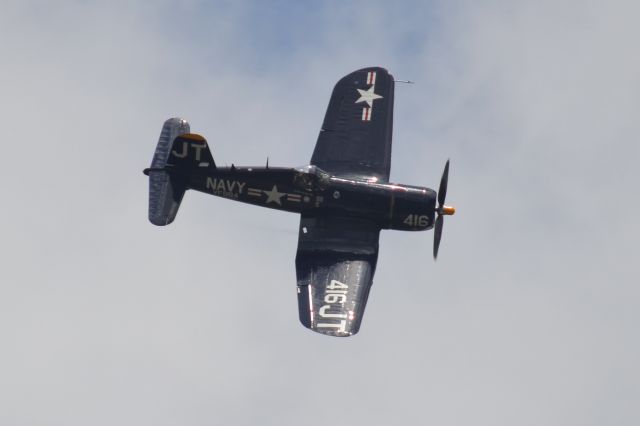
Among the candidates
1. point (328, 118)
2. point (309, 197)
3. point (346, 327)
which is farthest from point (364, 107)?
point (346, 327)

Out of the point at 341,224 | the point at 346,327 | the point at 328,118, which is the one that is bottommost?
the point at 346,327

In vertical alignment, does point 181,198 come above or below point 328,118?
below

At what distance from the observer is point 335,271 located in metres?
41.8

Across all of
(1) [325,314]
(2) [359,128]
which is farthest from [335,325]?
(2) [359,128]

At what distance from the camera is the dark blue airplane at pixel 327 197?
41781mm

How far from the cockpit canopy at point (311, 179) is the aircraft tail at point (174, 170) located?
2657 mm

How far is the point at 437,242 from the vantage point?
42375 mm

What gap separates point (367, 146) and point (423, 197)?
8.93 ft

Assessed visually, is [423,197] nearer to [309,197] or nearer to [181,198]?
[309,197]

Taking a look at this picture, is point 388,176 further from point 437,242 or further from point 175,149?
point 175,149

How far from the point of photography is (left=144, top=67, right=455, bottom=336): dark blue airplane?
41.8m

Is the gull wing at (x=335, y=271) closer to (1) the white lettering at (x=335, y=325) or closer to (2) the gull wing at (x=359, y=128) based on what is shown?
(1) the white lettering at (x=335, y=325)

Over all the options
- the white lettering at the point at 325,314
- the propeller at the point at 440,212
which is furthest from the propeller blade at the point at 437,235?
the white lettering at the point at 325,314

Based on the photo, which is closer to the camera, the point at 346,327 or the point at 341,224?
the point at 346,327
